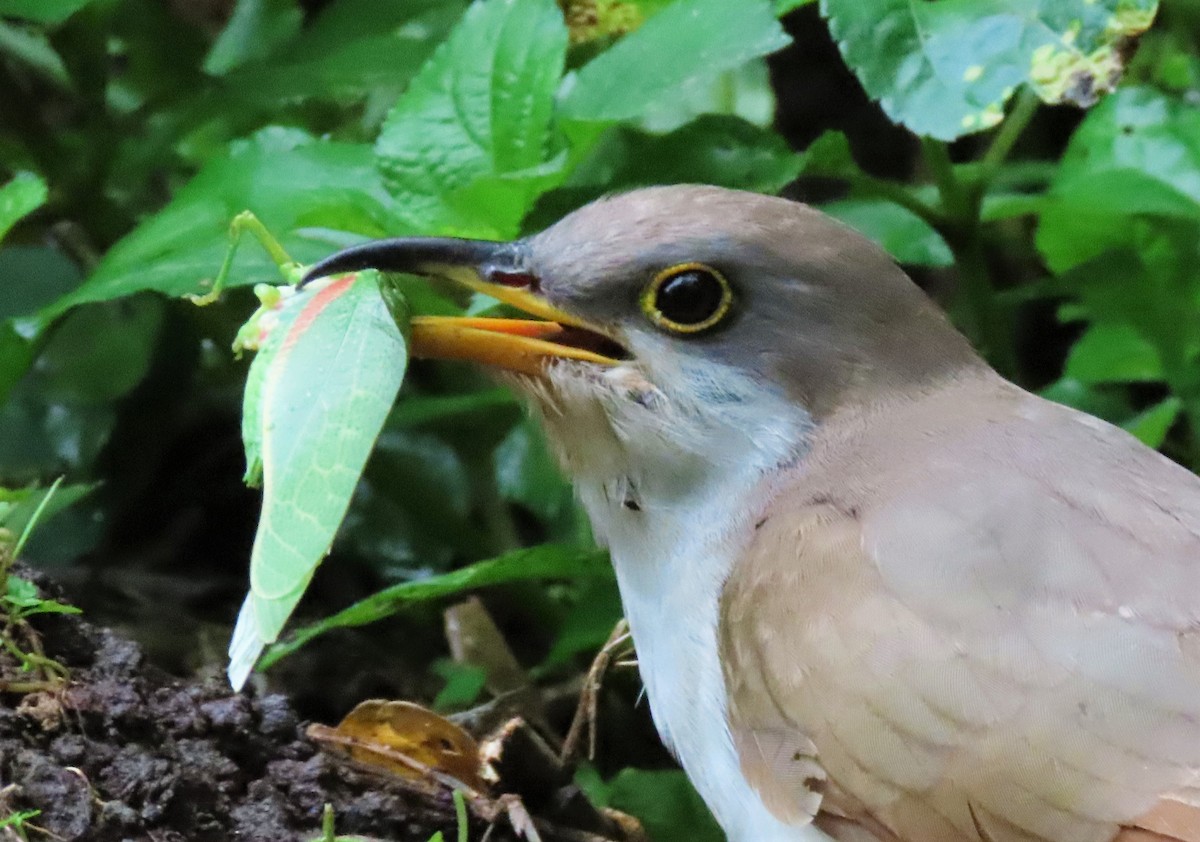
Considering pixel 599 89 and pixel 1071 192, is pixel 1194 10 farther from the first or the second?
pixel 599 89

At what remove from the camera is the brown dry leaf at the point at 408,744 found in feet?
6.26

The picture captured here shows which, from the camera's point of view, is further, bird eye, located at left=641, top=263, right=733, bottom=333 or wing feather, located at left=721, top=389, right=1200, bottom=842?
bird eye, located at left=641, top=263, right=733, bottom=333

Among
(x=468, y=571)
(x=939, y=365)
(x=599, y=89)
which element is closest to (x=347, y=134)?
(x=599, y=89)

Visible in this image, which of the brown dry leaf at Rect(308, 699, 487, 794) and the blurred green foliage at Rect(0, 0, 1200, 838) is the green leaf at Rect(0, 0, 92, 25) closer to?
the blurred green foliage at Rect(0, 0, 1200, 838)

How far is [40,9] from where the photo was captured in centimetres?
241

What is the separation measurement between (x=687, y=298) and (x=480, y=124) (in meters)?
0.57

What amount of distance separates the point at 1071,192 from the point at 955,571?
1.19m

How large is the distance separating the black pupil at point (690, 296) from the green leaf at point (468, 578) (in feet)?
1.61

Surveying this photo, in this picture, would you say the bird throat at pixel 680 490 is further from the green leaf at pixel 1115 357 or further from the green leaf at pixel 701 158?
the green leaf at pixel 1115 357

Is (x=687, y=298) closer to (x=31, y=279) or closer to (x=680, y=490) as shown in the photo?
(x=680, y=490)

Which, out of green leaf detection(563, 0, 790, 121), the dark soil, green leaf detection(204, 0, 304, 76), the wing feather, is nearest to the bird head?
the wing feather

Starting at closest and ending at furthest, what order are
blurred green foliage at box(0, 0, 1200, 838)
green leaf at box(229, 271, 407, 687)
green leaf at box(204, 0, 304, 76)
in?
green leaf at box(229, 271, 407, 687), blurred green foliage at box(0, 0, 1200, 838), green leaf at box(204, 0, 304, 76)

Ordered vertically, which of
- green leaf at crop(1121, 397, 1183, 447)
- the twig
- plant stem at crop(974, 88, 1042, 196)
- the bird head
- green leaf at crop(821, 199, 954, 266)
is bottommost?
green leaf at crop(1121, 397, 1183, 447)

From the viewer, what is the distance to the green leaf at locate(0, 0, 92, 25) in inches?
94.3
